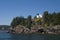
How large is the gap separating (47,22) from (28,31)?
61.6 feet

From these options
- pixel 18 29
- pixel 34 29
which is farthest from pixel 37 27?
pixel 18 29

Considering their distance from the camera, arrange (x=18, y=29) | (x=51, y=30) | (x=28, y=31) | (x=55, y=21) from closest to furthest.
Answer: (x=51, y=30) → (x=55, y=21) → (x=28, y=31) → (x=18, y=29)

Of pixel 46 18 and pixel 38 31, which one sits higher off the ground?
pixel 46 18

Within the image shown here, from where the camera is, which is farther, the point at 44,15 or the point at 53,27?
the point at 44,15

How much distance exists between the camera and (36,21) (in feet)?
653

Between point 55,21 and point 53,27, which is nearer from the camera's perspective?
point 53,27

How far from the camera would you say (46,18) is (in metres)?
188

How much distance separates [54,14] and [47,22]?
962 cm

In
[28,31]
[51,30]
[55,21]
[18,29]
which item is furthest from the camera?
[18,29]

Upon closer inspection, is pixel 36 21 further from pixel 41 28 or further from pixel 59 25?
pixel 59 25

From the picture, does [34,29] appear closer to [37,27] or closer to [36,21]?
[37,27]

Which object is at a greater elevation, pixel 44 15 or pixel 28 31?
pixel 44 15

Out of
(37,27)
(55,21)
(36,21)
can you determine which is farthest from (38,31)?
(36,21)

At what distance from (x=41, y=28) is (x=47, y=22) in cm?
1712
